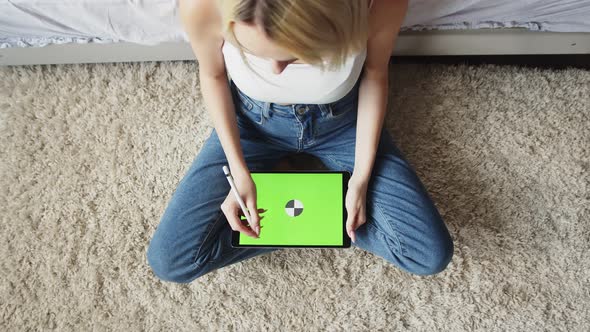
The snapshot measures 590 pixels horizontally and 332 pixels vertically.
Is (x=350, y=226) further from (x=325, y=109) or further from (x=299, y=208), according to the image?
(x=325, y=109)

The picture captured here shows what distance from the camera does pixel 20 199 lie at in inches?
43.9

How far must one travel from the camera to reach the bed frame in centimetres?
98

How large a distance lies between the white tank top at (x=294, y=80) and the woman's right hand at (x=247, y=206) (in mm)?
170

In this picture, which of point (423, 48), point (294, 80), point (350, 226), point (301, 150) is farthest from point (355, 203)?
point (423, 48)

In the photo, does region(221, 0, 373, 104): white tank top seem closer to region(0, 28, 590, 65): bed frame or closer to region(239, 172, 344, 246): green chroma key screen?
region(239, 172, 344, 246): green chroma key screen

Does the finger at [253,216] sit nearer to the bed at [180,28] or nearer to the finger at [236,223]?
the finger at [236,223]

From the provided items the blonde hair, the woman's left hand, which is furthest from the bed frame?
the blonde hair

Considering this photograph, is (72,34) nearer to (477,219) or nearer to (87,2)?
(87,2)

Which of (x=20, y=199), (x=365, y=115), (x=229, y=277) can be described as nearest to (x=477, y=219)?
(x=365, y=115)

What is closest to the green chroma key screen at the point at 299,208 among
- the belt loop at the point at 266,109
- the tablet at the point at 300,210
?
the tablet at the point at 300,210

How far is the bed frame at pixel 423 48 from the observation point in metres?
0.98

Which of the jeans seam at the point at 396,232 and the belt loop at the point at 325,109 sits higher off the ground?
the belt loop at the point at 325,109

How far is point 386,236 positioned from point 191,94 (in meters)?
0.62

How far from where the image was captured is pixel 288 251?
1.06 m
